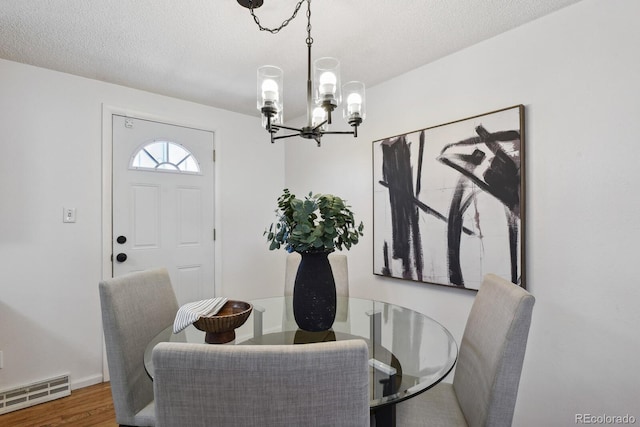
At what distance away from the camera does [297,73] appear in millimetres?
2350

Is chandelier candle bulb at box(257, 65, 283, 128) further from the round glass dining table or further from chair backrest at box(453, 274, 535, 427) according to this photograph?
chair backrest at box(453, 274, 535, 427)

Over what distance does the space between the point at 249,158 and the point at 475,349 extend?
8.62ft

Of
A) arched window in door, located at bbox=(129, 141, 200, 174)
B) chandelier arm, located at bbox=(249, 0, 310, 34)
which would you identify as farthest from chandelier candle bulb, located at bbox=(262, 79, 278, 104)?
arched window in door, located at bbox=(129, 141, 200, 174)

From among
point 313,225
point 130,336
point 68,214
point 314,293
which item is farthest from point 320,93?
point 68,214

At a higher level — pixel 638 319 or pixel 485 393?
pixel 638 319

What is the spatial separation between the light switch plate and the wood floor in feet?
4.07

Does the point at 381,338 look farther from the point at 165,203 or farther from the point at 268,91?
the point at 165,203

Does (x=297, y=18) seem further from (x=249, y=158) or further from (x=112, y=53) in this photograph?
(x=249, y=158)

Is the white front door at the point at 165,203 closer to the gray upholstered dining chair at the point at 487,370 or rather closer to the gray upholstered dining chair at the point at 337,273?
the gray upholstered dining chair at the point at 337,273

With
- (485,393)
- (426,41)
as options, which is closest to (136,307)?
(485,393)

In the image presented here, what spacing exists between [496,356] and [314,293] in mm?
699

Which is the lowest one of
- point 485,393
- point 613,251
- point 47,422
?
point 47,422

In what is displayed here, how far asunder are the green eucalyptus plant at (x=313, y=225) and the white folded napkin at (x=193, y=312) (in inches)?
15.3

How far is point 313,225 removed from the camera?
1.37 meters
